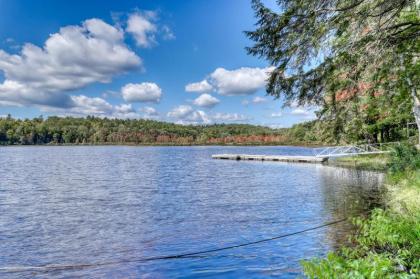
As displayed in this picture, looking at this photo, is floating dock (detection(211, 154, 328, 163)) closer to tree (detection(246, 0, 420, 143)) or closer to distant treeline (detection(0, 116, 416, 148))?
tree (detection(246, 0, 420, 143))

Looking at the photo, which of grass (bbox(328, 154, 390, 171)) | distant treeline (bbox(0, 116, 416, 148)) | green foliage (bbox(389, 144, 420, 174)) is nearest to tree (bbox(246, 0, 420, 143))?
green foliage (bbox(389, 144, 420, 174))

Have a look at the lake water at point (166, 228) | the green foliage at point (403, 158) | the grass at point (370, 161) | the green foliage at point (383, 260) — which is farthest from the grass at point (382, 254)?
the grass at point (370, 161)

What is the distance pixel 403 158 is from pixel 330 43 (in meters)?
12.3

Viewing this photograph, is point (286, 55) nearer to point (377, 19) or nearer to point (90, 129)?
point (377, 19)

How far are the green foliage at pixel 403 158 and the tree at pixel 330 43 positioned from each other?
9.02m

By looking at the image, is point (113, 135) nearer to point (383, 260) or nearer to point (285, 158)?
point (285, 158)

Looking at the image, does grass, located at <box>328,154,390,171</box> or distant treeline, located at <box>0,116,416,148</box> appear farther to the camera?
distant treeline, located at <box>0,116,416,148</box>

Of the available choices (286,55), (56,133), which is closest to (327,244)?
(286,55)

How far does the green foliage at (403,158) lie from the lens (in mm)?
17188

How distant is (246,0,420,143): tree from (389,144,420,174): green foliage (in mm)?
9021

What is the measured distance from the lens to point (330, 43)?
8.07 m

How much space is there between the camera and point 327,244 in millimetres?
9617

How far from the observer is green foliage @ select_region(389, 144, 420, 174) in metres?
17.2

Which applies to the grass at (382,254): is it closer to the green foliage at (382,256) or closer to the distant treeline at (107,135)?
the green foliage at (382,256)
